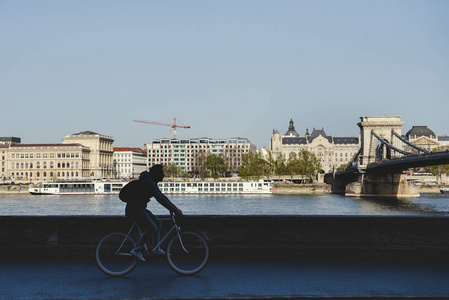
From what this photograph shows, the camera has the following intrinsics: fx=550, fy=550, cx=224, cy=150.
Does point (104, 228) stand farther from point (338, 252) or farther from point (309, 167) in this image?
point (309, 167)

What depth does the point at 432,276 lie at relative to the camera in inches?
326

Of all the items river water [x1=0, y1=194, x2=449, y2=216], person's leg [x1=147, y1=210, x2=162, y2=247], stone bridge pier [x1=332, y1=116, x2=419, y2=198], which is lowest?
river water [x1=0, y1=194, x2=449, y2=216]

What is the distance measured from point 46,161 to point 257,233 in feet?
541

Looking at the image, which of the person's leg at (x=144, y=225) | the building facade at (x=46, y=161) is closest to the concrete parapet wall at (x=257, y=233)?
the person's leg at (x=144, y=225)

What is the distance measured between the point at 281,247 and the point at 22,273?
172 inches

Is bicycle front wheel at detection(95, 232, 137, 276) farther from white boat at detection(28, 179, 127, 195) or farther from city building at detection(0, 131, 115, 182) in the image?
city building at detection(0, 131, 115, 182)

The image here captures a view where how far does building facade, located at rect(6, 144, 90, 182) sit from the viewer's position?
164375 mm

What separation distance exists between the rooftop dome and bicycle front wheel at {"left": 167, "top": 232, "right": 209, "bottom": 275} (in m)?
182

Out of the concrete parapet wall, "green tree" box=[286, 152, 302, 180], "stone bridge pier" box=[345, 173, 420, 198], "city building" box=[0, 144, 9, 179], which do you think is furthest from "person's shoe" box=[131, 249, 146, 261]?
"city building" box=[0, 144, 9, 179]

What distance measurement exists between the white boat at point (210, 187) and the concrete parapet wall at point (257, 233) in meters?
79.8

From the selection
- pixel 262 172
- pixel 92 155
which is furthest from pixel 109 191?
pixel 92 155

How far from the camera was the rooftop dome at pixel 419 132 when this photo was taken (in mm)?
178625

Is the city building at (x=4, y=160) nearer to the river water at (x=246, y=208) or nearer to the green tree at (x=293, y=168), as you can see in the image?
the green tree at (x=293, y=168)

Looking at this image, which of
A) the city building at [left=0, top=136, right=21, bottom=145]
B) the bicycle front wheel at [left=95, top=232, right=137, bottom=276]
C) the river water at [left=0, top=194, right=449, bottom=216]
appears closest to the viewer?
the bicycle front wheel at [left=95, top=232, right=137, bottom=276]
